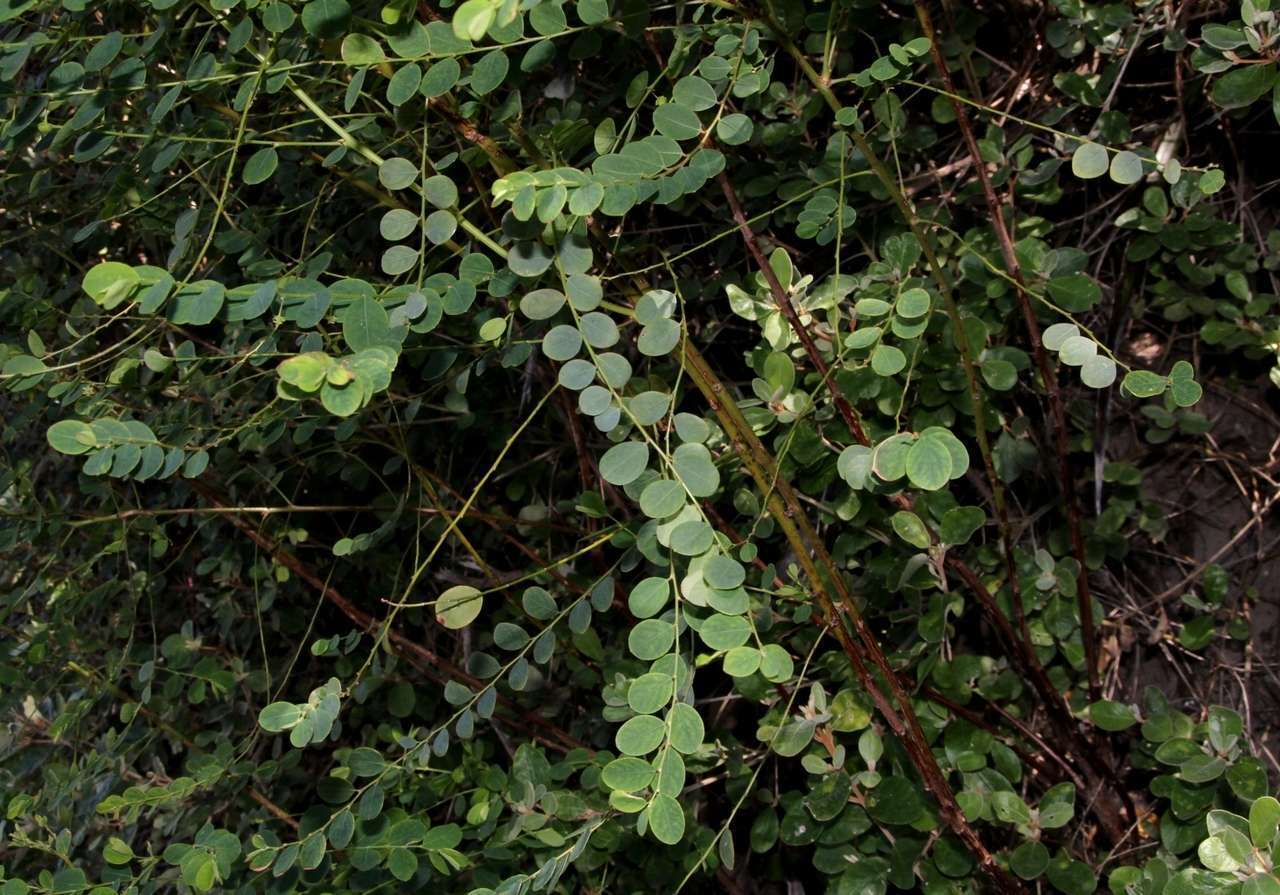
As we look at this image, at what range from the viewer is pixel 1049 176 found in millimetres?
1238

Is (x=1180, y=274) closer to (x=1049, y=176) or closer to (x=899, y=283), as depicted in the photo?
(x=1049, y=176)

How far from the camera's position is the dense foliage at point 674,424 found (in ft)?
3.12

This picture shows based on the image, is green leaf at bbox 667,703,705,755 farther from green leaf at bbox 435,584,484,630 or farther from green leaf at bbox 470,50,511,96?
green leaf at bbox 470,50,511,96

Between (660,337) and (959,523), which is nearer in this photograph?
(660,337)

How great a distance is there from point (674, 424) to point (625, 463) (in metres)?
0.09

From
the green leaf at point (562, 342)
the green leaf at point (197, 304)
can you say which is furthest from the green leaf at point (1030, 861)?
the green leaf at point (197, 304)

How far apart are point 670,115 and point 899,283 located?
0.32 m

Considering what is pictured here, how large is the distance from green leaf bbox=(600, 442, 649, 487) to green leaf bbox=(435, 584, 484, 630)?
248 millimetres

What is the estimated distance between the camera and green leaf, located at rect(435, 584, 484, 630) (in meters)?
1.09

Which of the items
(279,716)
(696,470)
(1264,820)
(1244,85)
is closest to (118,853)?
(279,716)

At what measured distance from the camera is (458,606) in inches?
43.6

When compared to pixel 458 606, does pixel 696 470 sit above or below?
above

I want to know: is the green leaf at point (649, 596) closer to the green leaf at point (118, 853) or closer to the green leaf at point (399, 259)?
the green leaf at point (399, 259)

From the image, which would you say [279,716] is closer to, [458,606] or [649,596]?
[458,606]
